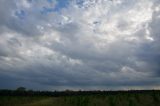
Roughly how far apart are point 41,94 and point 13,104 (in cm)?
2493

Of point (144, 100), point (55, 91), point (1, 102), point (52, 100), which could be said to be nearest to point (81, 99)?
point (52, 100)

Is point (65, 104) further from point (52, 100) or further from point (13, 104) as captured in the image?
point (13, 104)

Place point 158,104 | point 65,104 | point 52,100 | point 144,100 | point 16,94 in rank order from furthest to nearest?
1. point 16,94
2. point 52,100
3. point 65,104
4. point 144,100
5. point 158,104

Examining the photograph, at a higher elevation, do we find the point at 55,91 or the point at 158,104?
the point at 55,91

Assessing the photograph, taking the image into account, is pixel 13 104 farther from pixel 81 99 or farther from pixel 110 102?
pixel 110 102

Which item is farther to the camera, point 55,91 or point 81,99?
point 55,91

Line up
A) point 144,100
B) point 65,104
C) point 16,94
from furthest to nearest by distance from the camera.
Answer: point 16,94 → point 65,104 → point 144,100

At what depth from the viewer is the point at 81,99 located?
257 feet

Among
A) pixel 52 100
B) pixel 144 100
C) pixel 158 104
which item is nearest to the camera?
pixel 158 104

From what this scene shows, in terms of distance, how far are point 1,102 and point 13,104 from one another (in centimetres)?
450

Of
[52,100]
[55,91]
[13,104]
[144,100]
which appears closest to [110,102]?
[144,100]

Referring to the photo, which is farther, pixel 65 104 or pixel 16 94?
pixel 16 94

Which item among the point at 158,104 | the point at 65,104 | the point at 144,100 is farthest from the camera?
the point at 65,104

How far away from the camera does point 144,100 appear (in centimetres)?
7288
